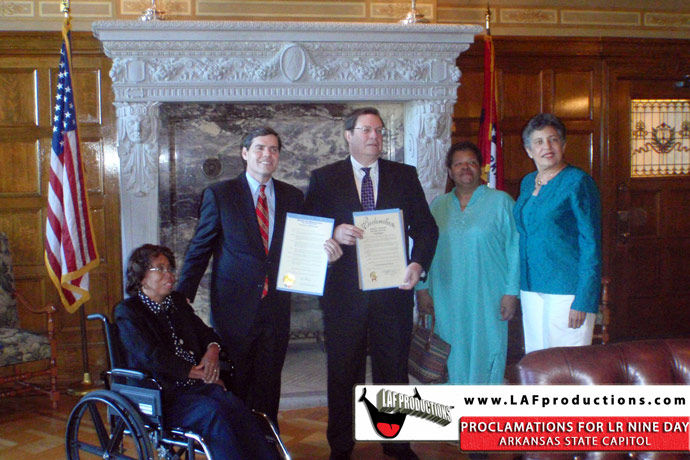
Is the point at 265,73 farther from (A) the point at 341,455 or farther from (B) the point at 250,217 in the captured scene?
(A) the point at 341,455

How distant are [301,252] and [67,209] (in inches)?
78.0

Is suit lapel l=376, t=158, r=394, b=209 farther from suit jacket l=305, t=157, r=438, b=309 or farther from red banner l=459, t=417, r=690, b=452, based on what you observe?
red banner l=459, t=417, r=690, b=452

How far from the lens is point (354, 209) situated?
2.72 meters

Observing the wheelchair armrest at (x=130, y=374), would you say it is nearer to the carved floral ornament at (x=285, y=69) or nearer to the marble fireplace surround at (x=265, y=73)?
the marble fireplace surround at (x=265, y=73)

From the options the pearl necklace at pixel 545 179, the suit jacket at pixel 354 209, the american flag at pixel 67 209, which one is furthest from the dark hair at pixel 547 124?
the american flag at pixel 67 209

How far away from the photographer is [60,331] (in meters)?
4.39

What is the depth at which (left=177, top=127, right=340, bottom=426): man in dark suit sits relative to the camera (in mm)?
2564

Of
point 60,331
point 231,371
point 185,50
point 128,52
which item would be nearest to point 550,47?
point 185,50

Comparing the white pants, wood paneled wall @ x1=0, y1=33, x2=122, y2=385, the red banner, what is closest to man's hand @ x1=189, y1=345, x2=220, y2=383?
the red banner

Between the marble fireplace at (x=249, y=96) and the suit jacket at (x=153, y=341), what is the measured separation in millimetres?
1718

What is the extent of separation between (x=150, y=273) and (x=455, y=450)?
171 centimetres

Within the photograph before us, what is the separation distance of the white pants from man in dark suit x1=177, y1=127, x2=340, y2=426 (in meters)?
0.90

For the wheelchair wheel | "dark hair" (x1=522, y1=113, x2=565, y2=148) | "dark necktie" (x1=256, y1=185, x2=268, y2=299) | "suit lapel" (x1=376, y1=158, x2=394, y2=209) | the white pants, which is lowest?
the wheelchair wheel

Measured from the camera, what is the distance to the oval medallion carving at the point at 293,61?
3.99 m
